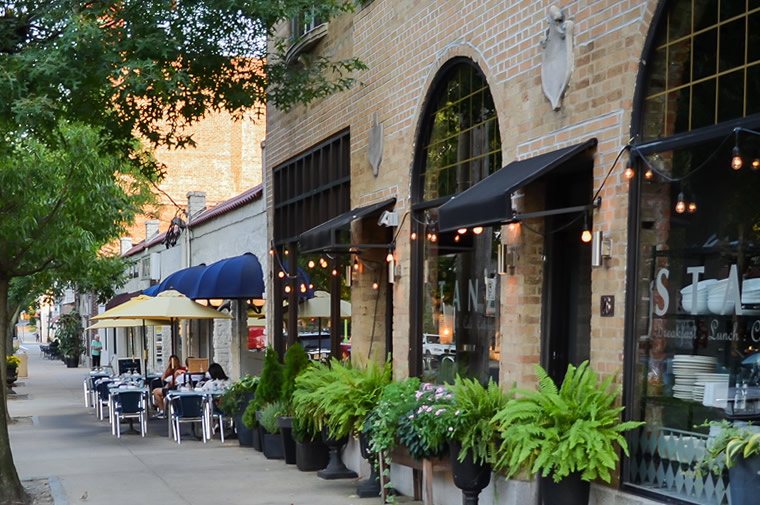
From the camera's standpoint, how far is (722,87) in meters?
6.93

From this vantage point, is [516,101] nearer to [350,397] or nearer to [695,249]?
[695,249]

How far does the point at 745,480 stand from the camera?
245 inches

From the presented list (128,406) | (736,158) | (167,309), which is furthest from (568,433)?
(167,309)

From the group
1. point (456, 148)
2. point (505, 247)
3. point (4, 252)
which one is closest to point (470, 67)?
point (456, 148)

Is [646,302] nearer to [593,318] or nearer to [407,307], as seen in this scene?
[593,318]

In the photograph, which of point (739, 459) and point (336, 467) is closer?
point (739, 459)

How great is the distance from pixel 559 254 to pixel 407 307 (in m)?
2.93

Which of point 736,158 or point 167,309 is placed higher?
point 736,158

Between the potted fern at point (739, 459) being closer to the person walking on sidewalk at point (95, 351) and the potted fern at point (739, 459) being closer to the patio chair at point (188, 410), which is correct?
the patio chair at point (188, 410)

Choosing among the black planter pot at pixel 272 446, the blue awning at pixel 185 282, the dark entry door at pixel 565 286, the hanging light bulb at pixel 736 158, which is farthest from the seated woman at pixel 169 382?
the hanging light bulb at pixel 736 158

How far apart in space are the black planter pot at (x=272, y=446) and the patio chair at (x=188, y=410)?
2922 millimetres

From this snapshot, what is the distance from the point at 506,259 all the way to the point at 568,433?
7.50 feet

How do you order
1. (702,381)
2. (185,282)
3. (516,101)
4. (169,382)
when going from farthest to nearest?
1. (185,282)
2. (169,382)
3. (516,101)
4. (702,381)

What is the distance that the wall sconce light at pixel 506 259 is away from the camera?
30.2 ft
